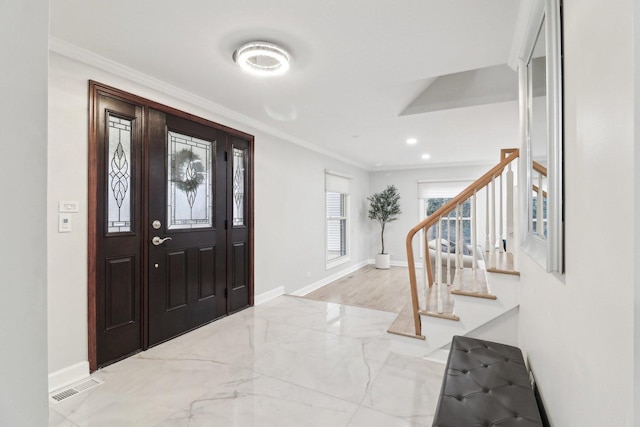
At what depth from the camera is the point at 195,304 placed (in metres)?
3.11

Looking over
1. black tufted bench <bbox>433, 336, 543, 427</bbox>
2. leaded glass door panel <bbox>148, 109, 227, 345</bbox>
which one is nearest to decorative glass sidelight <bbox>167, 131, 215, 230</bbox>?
leaded glass door panel <bbox>148, 109, 227, 345</bbox>

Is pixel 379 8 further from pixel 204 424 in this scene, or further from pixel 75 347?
pixel 75 347

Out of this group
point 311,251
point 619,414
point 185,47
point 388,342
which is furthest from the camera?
point 311,251

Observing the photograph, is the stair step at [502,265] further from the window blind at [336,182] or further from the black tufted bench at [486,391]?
the window blind at [336,182]

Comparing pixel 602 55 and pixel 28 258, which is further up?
pixel 602 55

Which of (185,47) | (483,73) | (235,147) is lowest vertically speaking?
(235,147)

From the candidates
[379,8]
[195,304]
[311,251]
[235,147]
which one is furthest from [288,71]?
[311,251]

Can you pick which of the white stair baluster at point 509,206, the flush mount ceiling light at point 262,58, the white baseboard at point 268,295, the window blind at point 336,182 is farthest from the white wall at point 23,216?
the window blind at point 336,182

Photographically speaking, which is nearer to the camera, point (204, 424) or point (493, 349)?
point (204, 424)

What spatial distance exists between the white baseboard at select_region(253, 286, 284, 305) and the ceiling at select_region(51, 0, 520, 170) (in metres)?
2.19

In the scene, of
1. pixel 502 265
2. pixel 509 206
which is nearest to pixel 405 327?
pixel 502 265

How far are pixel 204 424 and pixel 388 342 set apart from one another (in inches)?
63.7

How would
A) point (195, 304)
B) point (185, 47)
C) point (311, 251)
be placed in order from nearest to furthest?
point (185, 47), point (195, 304), point (311, 251)

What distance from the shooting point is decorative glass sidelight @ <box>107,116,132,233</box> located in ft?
A: 7.92
